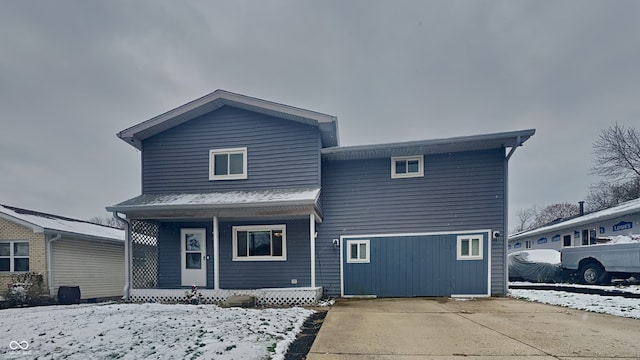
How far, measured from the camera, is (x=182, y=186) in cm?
956

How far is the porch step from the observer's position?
739 cm

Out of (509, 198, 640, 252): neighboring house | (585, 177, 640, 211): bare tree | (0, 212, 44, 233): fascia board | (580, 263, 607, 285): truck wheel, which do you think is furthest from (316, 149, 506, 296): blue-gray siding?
(585, 177, 640, 211): bare tree

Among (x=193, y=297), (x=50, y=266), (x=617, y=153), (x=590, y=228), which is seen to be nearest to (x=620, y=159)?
(x=617, y=153)

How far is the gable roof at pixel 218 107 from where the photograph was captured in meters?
8.84

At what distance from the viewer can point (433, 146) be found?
336 inches

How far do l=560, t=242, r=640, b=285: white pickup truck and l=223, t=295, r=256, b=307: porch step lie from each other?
11.9m

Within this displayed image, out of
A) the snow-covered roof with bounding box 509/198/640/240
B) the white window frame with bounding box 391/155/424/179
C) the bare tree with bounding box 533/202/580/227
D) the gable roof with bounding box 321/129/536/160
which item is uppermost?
the gable roof with bounding box 321/129/536/160

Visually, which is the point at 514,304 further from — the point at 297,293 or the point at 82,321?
the point at 82,321

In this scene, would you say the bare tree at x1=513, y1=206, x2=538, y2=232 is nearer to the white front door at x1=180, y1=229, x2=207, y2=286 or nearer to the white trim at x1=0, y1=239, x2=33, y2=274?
the white front door at x1=180, y1=229, x2=207, y2=286

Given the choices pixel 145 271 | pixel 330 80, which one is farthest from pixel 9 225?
pixel 330 80

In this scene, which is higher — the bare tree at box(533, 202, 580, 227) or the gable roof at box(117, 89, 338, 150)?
the gable roof at box(117, 89, 338, 150)

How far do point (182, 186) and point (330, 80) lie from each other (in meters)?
10.9

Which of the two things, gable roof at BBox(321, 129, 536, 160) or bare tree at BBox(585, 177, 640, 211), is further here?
bare tree at BBox(585, 177, 640, 211)

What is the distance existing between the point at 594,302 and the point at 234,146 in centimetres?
1051
